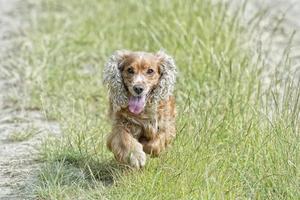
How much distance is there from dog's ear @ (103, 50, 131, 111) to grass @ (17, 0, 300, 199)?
16.9 inches

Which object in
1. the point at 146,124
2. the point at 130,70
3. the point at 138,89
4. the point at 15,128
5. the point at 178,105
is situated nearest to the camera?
the point at 138,89

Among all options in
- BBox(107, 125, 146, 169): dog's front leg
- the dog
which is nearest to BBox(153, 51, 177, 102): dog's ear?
the dog

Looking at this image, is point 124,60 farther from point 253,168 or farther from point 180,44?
point 180,44

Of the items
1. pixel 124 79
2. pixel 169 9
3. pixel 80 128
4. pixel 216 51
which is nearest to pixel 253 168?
pixel 124 79

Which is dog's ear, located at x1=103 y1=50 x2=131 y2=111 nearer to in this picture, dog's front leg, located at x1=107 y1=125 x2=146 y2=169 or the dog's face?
the dog's face

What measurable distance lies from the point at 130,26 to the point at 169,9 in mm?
493

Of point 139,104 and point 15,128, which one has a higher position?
point 139,104

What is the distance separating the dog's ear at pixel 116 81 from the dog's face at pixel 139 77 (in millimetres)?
26

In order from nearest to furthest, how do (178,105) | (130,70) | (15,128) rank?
(130,70)
(178,105)
(15,128)

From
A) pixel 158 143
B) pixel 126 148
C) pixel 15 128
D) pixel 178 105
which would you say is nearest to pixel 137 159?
pixel 126 148

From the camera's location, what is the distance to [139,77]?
6.78 meters

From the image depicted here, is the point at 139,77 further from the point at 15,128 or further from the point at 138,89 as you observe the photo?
the point at 15,128

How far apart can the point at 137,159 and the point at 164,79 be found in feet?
1.83

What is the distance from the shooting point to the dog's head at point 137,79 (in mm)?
6797
